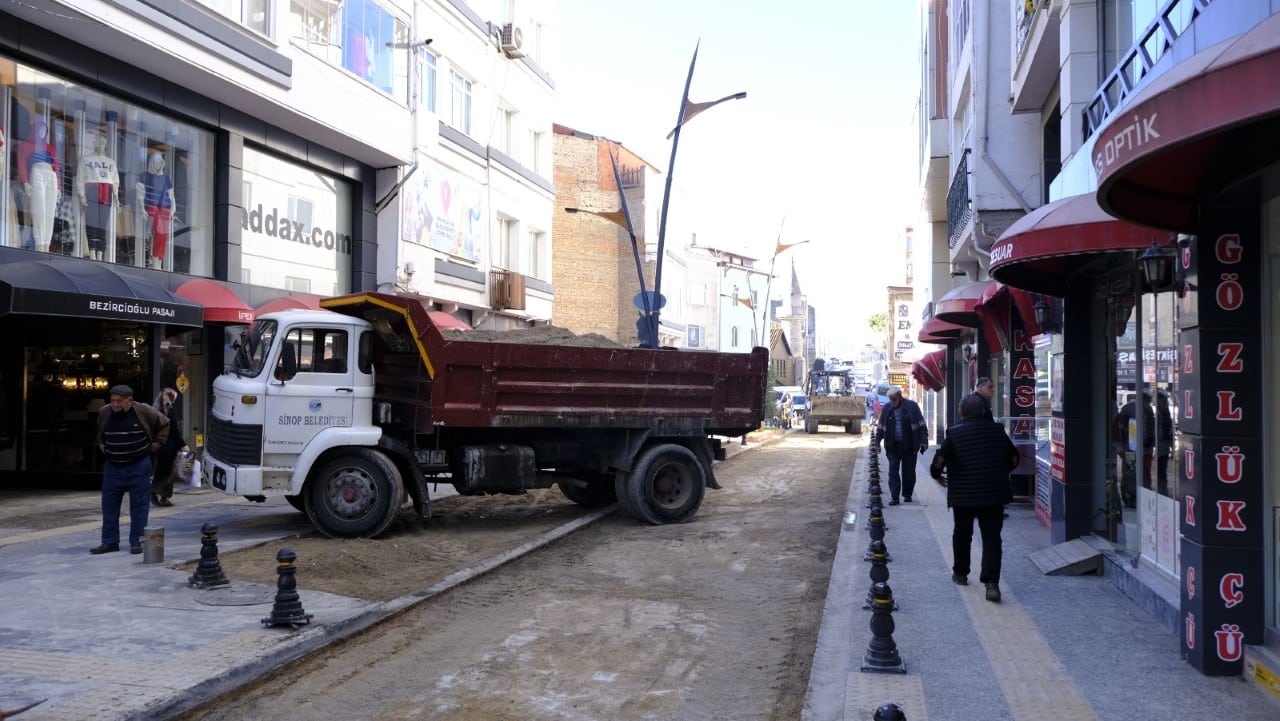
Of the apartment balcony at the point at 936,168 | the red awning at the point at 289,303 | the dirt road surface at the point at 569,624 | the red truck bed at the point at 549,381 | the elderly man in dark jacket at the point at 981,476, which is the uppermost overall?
the apartment balcony at the point at 936,168

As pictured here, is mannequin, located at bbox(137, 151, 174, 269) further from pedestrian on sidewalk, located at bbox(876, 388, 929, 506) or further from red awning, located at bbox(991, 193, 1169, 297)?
red awning, located at bbox(991, 193, 1169, 297)

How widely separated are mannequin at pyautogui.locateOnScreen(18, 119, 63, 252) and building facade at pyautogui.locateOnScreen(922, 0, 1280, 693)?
521 inches

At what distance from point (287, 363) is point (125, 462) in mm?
2041

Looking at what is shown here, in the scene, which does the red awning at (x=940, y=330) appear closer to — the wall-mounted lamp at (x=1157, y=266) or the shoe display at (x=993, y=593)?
the shoe display at (x=993, y=593)

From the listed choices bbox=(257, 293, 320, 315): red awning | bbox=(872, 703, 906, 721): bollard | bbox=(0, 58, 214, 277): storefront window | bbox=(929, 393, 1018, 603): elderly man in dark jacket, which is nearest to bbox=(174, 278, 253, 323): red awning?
bbox=(257, 293, 320, 315): red awning

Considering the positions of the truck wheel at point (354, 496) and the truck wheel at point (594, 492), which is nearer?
the truck wheel at point (354, 496)

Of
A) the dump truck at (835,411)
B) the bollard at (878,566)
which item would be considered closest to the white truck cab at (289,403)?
the bollard at (878,566)

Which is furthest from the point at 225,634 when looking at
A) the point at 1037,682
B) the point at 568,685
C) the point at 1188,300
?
the point at 1188,300

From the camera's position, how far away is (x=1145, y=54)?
849 cm

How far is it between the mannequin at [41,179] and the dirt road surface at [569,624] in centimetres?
707

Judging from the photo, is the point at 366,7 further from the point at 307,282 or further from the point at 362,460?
the point at 362,460

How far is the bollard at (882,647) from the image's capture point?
246 inches

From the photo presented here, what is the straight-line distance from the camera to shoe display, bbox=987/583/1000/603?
834 centimetres

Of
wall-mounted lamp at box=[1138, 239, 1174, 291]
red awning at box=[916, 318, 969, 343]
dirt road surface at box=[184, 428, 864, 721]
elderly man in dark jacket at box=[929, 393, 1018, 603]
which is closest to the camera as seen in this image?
dirt road surface at box=[184, 428, 864, 721]
